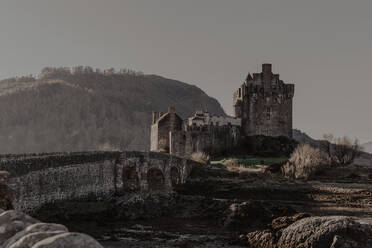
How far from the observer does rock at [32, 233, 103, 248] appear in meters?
7.67

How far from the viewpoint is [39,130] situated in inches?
5827

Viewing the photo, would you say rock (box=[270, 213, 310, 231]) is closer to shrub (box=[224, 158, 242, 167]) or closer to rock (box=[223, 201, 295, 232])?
rock (box=[223, 201, 295, 232])

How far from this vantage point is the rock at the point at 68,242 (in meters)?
7.67

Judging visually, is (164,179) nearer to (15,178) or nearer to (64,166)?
(64,166)

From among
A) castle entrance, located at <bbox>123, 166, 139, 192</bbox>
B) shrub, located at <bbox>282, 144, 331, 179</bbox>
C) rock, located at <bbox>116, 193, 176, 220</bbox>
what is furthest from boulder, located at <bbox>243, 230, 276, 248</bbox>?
A: shrub, located at <bbox>282, 144, 331, 179</bbox>

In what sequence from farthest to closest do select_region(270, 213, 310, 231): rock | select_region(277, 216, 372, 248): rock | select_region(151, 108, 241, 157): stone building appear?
select_region(151, 108, 241, 157): stone building → select_region(270, 213, 310, 231): rock → select_region(277, 216, 372, 248): rock

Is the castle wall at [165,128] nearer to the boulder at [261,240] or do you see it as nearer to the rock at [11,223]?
the boulder at [261,240]

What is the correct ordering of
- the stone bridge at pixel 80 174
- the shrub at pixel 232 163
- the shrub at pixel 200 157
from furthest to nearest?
the shrub at pixel 200 157
the shrub at pixel 232 163
the stone bridge at pixel 80 174

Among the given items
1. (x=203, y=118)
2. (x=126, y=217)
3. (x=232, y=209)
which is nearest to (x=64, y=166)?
(x=126, y=217)

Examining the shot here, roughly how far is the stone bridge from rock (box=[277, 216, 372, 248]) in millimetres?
11150

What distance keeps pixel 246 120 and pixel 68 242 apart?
205ft

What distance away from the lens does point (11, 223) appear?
1088 cm

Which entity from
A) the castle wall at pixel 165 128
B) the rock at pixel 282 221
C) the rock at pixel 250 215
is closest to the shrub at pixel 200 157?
the castle wall at pixel 165 128

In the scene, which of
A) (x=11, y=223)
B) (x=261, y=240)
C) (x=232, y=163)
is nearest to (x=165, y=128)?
(x=232, y=163)
